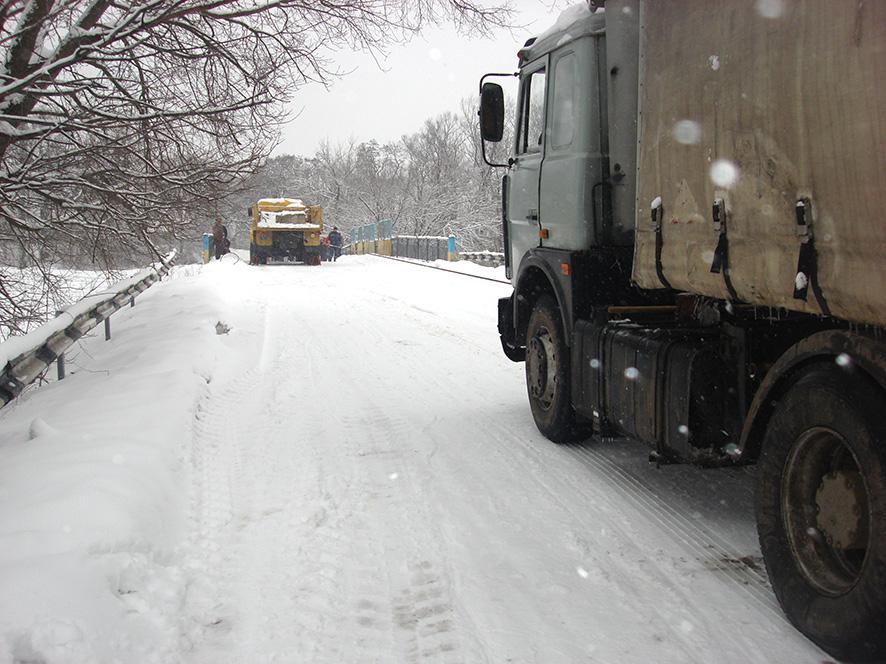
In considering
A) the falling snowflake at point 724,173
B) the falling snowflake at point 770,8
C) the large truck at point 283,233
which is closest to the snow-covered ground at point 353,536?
the falling snowflake at point 724,173

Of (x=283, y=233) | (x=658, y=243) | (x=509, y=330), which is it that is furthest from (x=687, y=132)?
(x=283, y=233)

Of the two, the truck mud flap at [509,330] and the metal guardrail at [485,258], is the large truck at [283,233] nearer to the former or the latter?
the metal guardrail at [485,258]

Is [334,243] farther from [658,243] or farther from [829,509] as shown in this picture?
[829,509]

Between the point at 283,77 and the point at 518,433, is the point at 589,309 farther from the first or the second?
the point at 283,77

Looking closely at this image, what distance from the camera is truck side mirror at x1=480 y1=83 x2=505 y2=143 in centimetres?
607

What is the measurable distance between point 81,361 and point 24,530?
7609 mm

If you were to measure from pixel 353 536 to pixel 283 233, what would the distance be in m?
29.8

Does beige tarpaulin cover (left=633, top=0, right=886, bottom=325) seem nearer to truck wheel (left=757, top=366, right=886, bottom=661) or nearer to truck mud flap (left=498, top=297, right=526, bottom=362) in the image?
truck wheel (left=757, top=366, right=886, bottom=661)

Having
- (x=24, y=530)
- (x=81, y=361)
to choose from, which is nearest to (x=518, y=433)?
(x=24, y=530)

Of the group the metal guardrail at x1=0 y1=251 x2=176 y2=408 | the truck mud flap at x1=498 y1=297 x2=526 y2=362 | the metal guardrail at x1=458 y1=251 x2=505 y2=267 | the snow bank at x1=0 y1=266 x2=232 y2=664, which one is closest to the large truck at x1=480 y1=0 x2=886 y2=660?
the truck mud flap at x1=498 y1=297 x2=526 y2=362

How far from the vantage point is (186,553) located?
12.6 ft

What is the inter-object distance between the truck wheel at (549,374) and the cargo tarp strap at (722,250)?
2.45m

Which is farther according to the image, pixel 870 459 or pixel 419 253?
pixel 419 253

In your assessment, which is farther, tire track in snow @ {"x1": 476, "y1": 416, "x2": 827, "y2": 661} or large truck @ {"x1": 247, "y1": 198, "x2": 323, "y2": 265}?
large truck @ {"x1": 247, "y1": 198, "x2": 323, "y2": 265}
